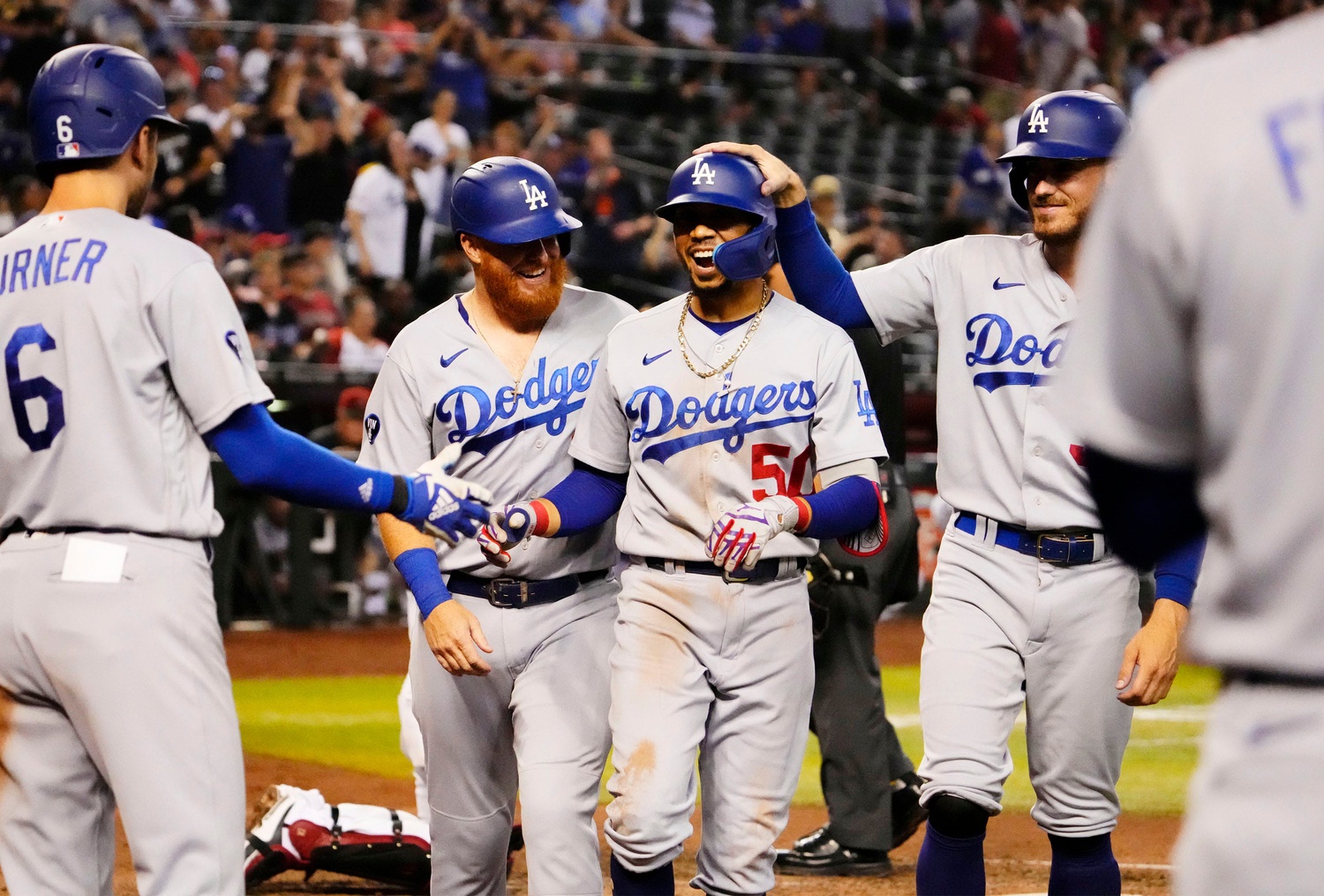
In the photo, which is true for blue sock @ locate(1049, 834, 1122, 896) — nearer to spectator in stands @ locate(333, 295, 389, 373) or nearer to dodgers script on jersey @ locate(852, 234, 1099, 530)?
dodgers script on jersey @ locate(852, 234, 1099, 530)

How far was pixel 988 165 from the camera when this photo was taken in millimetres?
15984

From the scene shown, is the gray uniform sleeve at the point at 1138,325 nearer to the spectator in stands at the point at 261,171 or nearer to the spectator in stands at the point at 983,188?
the spectator in stands at the point at 261,171

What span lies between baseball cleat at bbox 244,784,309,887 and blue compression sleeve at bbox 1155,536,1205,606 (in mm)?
2908

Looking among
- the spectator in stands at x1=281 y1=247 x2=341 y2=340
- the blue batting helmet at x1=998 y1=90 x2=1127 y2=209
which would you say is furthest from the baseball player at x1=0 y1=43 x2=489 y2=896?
the spectator in stands at x1=281 y1=247 x2=341 y2=340

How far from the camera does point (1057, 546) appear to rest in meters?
3.98

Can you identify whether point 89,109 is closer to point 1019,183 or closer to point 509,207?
point 509,207

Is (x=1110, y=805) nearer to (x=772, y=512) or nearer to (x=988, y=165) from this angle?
(x=772, y=512)

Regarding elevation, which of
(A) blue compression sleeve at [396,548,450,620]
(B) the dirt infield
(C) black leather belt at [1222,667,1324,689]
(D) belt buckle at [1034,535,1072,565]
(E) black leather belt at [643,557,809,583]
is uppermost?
(C) black leather belt at [1222,667,1324,689]

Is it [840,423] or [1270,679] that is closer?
[1270,679]

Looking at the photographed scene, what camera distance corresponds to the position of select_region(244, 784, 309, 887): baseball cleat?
5199mm

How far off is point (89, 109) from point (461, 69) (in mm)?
12020

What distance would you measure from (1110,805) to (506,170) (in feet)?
7.35

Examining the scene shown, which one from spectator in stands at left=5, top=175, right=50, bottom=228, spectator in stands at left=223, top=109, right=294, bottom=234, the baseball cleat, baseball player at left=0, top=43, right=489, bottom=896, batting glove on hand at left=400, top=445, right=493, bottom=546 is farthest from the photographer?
spectator in stands at left=223, top=109, right=294, bottom=234

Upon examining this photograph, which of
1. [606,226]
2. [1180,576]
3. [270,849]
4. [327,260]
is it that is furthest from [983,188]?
[1180,576]
